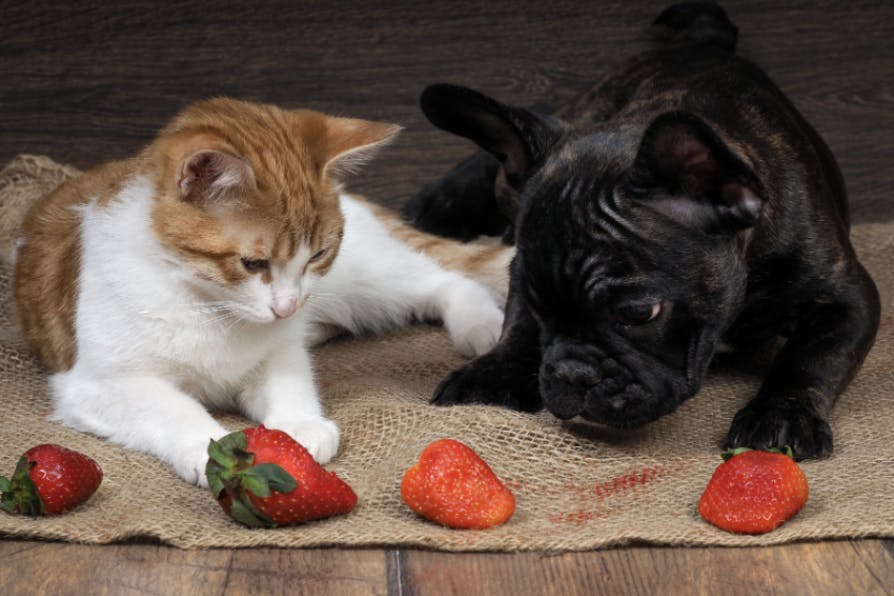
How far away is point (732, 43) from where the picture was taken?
3.19m

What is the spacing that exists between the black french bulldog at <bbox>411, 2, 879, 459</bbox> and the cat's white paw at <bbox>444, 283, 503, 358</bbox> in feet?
0.77

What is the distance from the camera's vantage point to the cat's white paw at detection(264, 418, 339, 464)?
2.00 meters

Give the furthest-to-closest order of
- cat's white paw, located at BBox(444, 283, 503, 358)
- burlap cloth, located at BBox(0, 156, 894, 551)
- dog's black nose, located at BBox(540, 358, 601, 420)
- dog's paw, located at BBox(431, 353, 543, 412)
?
1. cat's white paw, located at BBox(444, 283, 503, 358)
2. dog's paw, located at BBox(431, 353, 543, 412)
3. dog's black nose, located at BBox(540, 358, 601, 420)
4. burlap cloth, located at BBox(0, 156, 894, 551)

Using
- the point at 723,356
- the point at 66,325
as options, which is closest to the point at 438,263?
the point at 723,356

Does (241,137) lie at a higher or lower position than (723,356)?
higher

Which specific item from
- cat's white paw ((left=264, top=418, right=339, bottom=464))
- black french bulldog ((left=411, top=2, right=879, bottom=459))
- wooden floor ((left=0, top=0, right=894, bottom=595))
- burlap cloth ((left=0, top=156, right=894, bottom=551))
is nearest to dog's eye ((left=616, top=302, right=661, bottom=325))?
black french bulldog ((left=411, top=2, right=879, bottom=459))

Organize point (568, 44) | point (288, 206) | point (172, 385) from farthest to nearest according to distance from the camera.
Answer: point (568, 44) → point (172, 385) → point (288, 206)

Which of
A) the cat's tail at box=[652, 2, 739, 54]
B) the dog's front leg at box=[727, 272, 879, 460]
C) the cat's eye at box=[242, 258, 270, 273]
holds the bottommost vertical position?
the dog's front leg at box=[727, 272, 879, 460]

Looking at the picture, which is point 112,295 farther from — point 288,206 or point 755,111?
point 755,111

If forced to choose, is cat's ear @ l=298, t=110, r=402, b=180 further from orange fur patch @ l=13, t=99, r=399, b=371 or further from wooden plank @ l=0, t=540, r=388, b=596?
wooden plank @ l=0, t=540, r=388, b=596

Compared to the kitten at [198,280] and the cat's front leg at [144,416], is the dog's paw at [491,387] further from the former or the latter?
the cat's front leg at [144,416]

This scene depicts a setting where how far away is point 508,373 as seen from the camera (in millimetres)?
2324

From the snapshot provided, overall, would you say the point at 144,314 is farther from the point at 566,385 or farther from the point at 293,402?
the point at 566,385

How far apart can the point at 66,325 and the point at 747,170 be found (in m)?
1.29
